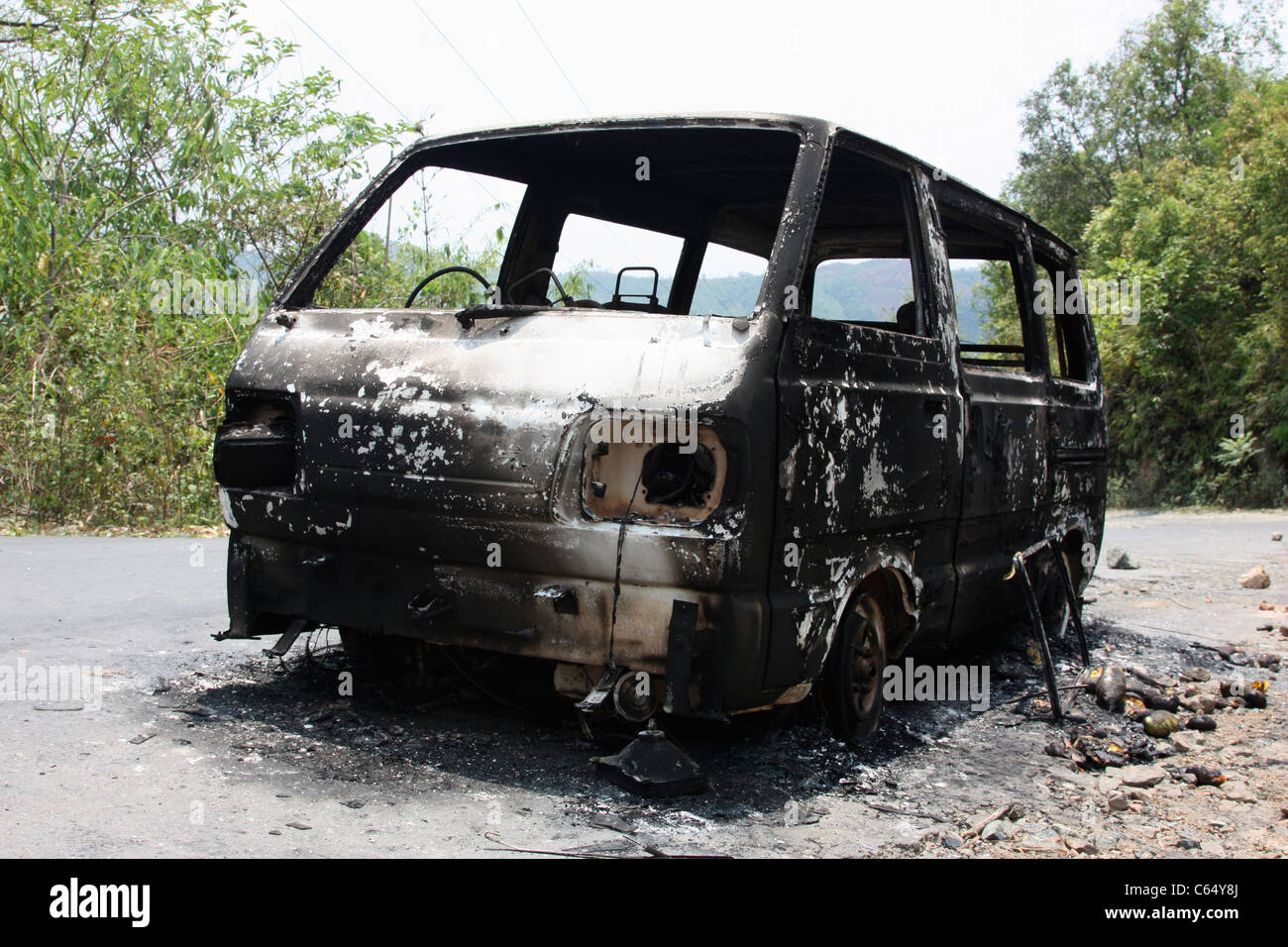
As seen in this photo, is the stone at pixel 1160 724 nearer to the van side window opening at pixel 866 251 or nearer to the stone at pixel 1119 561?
the van side window opening at pixel 866 251

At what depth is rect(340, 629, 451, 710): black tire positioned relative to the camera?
402 centimetres

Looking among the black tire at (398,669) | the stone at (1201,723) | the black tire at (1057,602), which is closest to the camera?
the black tire at (398,669)

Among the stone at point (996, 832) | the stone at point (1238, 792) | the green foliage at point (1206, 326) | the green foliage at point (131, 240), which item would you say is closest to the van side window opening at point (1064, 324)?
the stone at point (1238, 792)

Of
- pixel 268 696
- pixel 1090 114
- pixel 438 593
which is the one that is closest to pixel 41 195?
pixel 268 696

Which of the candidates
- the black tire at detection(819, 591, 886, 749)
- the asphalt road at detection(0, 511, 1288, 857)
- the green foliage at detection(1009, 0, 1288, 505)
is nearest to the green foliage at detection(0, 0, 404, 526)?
the asphalt road at detection(0, 511, 1288, 857)

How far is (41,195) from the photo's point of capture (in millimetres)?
10289

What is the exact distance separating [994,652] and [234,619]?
12.0 feet

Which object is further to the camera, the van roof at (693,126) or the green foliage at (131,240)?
the green foliage at (131,240)

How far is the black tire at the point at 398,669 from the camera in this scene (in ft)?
13.2

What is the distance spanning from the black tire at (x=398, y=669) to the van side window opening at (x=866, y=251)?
1.94 metres

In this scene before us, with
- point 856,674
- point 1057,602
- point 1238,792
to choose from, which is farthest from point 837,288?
point 1238,792

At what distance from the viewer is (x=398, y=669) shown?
415 centimetres

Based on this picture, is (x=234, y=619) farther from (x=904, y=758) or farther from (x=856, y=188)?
(x=856, y=188)

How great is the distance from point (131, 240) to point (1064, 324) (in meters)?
Answer: 8.65
